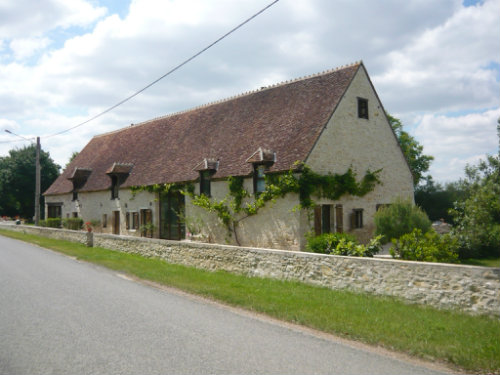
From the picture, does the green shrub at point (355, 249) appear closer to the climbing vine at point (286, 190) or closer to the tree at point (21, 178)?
the climbing vine at point (286, 190)

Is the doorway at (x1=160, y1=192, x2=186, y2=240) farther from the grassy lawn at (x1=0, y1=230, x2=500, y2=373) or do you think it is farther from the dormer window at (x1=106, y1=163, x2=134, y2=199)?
the grassy lawn at (x1=0, y1=230, x2=500, y2=373)

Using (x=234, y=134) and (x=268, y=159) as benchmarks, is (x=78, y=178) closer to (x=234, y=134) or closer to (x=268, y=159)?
(x=234, y=134)

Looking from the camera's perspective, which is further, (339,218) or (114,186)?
(114,186)

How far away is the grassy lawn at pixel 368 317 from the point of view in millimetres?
6012

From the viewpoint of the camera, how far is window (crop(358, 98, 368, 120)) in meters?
20.3

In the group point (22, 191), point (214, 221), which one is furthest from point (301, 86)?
point (22, 191)

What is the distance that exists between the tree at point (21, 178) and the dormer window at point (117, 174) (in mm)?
33975

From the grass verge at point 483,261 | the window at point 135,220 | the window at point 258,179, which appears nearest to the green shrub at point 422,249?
the grass verge at point 483,261

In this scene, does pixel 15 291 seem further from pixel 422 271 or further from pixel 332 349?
pixel 422 271

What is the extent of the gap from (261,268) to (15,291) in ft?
21.5

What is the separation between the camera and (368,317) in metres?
7.77

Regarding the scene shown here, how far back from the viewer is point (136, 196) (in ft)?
85.9

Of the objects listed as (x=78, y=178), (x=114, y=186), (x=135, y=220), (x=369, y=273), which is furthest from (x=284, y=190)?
(x=78, y=178)

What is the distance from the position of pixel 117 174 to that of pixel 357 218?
1637cm
